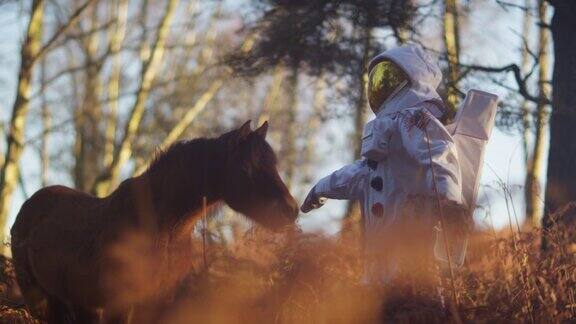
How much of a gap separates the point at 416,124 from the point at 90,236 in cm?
243

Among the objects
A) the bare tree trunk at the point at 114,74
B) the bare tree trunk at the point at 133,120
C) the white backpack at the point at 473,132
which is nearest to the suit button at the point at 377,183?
the white backpack at the point at 473,132

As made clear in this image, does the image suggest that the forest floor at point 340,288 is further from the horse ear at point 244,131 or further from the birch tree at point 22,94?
the birch tree at point 22,94

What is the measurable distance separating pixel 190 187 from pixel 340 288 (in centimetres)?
131

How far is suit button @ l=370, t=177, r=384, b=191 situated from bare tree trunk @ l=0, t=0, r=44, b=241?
1033cm

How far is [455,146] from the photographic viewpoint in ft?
20.4

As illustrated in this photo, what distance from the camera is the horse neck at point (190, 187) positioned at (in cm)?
633

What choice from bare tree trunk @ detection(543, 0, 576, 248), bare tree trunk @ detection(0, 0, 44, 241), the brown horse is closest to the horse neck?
the brown horse

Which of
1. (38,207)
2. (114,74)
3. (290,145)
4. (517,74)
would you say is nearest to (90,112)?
(114,74)

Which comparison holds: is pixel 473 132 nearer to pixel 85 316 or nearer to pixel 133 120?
pixel 85 316

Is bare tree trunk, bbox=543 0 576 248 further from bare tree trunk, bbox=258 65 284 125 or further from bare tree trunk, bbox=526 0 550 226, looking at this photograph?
bare tree trunk, bbox=258 65 284 125

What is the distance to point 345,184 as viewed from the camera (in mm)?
6738

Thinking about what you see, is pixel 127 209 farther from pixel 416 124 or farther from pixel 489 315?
pixel 489 315

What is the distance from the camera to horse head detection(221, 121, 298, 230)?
242 inches

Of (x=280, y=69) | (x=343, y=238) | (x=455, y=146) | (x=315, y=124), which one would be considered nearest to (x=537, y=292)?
(x=455, y=146)
